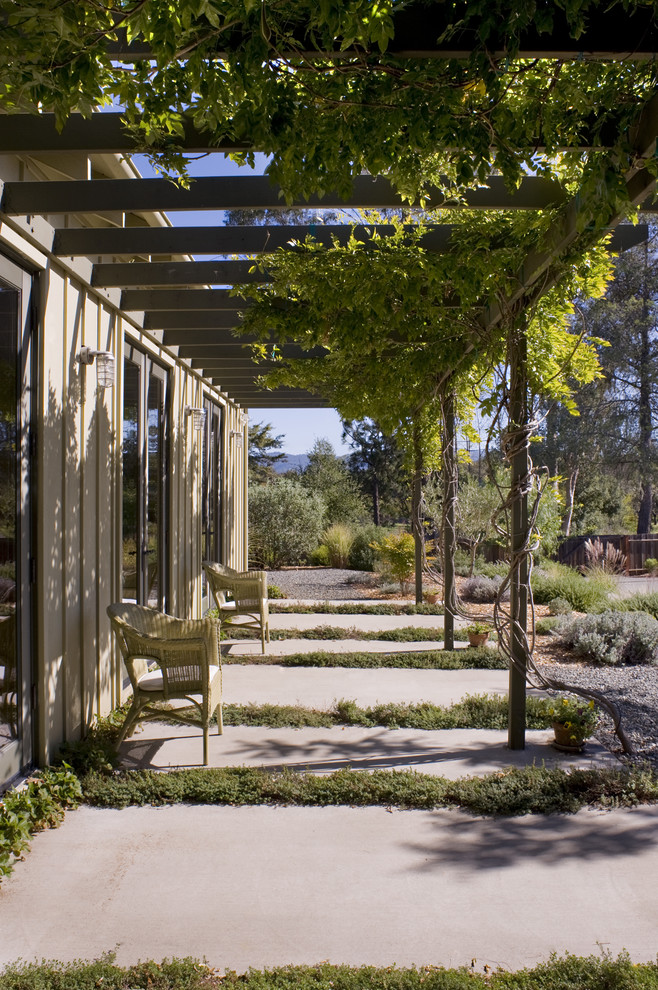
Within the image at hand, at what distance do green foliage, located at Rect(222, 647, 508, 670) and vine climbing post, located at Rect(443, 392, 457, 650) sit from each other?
424 mm

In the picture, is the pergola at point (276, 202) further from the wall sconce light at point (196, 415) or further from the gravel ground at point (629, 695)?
the wall sconce light at point (196, 415)

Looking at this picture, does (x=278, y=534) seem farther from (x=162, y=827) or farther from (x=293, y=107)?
(x=293, y=107)

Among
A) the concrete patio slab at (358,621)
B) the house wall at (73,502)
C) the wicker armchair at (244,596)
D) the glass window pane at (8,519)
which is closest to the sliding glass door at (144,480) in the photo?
the house wall at (73,502)

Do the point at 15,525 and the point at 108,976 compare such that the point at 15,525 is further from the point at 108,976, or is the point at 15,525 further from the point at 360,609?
the point at 360,609

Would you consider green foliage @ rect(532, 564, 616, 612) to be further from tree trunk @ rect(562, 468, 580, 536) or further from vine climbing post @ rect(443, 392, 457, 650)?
tree trunk @ rect(562, 468, 580, 536)

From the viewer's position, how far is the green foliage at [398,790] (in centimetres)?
359

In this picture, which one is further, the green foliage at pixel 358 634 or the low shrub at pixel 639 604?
the low shrub at pixel 639 604

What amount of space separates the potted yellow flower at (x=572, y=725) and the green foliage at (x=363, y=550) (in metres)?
11.0

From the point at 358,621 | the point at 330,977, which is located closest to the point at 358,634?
the point at 358,621

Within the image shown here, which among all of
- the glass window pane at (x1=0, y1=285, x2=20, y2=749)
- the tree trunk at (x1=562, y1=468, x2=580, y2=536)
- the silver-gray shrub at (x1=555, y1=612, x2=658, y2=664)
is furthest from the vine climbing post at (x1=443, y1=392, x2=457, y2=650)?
the tree trunk at (x1=562, y1=468, x2=580, y2=536)

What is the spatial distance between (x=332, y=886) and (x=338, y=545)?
13225mm

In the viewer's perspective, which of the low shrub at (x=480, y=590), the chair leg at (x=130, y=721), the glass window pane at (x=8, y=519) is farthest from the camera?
the low shrub at (x=480, y=590)

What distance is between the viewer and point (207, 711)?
421 cm

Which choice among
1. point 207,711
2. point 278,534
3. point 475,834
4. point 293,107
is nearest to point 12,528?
point 207,711
